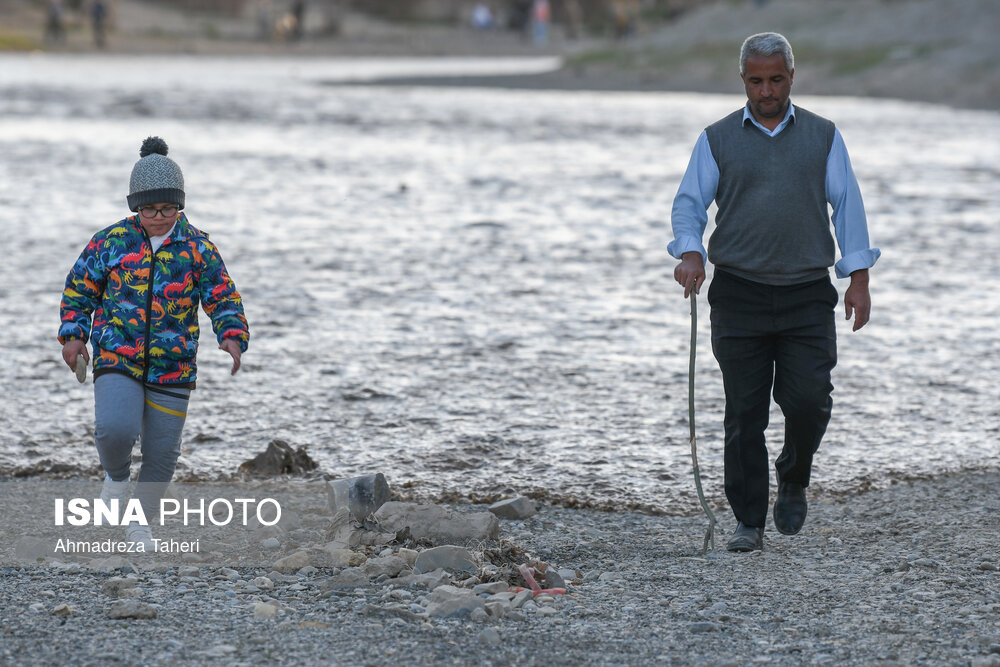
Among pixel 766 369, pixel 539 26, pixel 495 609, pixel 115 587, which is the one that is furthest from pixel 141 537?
pixel 539 26

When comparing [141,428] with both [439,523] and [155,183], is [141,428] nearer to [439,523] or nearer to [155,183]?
[155,183]

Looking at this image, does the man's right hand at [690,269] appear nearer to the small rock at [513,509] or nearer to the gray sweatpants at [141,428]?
the small rock at [513,509]

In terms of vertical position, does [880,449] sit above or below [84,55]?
below

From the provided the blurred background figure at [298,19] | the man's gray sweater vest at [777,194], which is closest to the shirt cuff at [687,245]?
the man's gray sweater vest at [777,194]

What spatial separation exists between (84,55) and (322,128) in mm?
29183

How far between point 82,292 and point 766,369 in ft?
8.04

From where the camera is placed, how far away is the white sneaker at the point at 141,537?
207 inches

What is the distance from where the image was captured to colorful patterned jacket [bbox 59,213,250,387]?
509cm

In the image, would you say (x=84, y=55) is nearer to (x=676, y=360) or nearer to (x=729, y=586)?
(x=676, y=360)

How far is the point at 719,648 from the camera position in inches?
172

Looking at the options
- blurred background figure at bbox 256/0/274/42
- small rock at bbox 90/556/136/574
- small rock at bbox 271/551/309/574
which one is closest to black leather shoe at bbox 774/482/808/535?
small rock at bbox 271/551/309/574

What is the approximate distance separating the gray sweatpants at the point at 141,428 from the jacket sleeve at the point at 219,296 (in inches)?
10.5

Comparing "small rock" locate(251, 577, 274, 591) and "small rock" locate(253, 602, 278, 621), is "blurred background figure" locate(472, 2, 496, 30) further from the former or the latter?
"small rock" locate(253, 602, 278, 621)

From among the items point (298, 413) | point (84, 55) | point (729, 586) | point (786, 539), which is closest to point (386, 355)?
point (298, 413)
